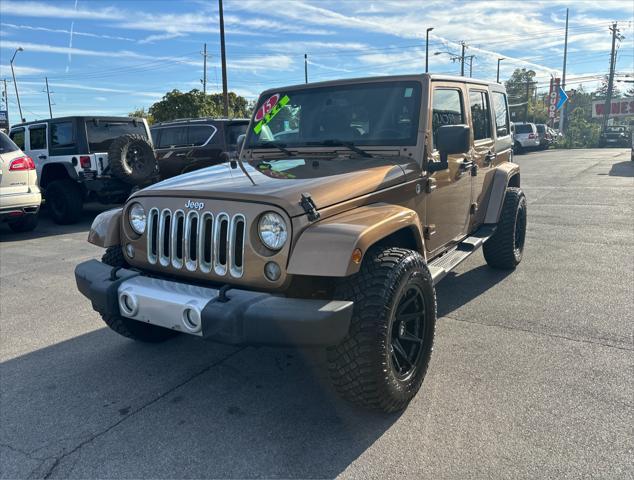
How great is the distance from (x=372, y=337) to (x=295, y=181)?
0.97 meters

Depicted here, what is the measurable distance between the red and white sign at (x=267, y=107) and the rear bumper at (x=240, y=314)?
200 centimetres

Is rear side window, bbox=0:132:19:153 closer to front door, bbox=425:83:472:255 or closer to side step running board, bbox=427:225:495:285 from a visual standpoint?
front door, bbox=425:83:472:255

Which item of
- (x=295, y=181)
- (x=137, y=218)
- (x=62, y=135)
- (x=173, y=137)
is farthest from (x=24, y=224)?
(x=295, y=181)

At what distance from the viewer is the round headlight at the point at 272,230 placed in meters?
2.55

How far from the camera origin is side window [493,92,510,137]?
538cm

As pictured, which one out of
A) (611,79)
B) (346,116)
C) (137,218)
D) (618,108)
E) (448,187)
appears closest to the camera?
(137,218)

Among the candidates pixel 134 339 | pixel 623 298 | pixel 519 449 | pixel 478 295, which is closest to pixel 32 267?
pixel 134 339

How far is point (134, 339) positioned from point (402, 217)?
2.17 meters

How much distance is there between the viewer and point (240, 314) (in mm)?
2363

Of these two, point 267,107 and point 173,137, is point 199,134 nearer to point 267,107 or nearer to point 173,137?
point 173,137

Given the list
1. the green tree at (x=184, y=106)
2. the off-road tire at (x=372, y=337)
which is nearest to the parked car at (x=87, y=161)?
the off-road tire at (x=372, y=337)

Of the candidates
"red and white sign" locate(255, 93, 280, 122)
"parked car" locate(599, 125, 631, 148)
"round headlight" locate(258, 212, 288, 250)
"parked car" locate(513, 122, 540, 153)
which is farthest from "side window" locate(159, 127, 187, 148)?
"parked car" locate(599, 125, 631, 148)

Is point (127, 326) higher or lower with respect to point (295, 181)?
lower

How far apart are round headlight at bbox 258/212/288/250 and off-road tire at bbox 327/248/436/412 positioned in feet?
1.27
